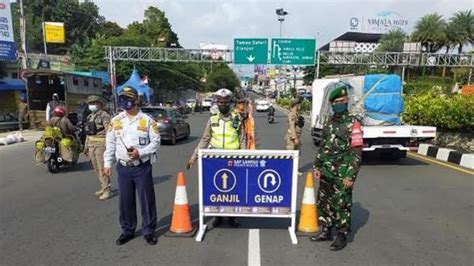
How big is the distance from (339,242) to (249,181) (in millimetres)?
1245

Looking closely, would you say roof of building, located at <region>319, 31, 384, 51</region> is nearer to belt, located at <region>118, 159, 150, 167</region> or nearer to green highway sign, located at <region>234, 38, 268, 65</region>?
green highway sign, located at <region>234, 38, 268, 65</region>

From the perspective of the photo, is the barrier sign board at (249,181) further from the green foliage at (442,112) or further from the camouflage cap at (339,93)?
the green foliage at (442,112)

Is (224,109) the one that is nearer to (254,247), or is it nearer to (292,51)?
(254,247)

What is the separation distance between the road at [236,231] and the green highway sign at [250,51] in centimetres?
2714

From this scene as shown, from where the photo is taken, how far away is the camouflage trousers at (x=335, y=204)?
5.11 meters

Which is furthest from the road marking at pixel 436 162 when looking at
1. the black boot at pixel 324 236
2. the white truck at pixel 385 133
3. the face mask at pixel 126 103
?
the face mask at pixel 126 103

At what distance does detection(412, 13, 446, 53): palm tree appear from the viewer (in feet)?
209

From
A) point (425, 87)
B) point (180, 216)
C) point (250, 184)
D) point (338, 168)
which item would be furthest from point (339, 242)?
point (425, 87)

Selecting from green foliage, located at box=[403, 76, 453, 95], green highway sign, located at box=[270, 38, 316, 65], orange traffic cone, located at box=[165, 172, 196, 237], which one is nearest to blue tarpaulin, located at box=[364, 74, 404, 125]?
orange traffic cone, located at box=[165, 172, 196, 237]

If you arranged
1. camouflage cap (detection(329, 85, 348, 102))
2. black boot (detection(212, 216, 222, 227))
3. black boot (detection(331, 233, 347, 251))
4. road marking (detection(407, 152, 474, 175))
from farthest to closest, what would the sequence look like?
road marking (detection(407, 152, 474, 175)) → black boot (detection(212, 216, 222, 227)) → black boot (detection(331, 233, 347, 251)) → camouflage cap (detection(329, 85, 348, 102))

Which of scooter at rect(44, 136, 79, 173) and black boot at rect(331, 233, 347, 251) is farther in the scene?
scooter at rect(44, 136, 79, 173)

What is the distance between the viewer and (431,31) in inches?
2516

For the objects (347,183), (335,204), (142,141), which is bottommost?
(335,204)

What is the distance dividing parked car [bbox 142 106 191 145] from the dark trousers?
11.5 metres
